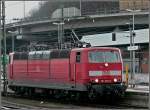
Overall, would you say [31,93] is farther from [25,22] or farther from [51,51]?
[25,22]

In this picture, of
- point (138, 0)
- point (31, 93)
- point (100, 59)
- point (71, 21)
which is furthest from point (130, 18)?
point (100, 59)

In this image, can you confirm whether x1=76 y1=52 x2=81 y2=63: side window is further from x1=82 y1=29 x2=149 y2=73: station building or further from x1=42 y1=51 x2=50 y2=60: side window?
x1=82 y1=29 x2=149 y2=73: station building

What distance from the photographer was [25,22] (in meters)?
82.2

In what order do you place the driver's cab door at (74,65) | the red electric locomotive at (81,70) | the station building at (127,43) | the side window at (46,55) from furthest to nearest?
the station building at (127,43)
the side window at (46,55)
the driver's cab door at (74,65)
the red electric locomotive at (81,70)

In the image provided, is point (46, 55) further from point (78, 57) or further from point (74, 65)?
point (78, 57)

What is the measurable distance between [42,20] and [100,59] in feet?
187

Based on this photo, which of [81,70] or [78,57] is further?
[78,57]

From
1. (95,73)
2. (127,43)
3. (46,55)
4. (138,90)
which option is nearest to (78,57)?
(95,73)

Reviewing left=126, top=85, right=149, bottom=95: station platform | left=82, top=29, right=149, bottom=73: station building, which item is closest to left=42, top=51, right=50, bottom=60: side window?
left=126, top=85, right=149, bottom=95: station platform

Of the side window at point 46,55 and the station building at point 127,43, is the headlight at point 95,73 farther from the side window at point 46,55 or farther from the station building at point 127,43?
the station building at point 127,43

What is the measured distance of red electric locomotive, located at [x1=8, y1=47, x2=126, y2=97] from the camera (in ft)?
76.2

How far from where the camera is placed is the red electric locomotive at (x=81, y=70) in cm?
2322

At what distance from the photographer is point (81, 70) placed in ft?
76.9

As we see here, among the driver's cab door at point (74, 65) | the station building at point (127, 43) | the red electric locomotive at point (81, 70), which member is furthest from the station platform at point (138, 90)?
the station building at point (127, 43)
